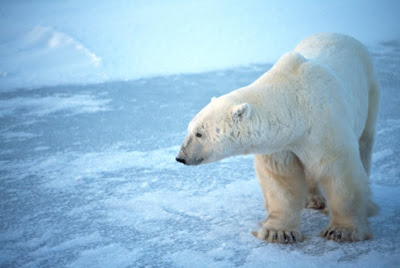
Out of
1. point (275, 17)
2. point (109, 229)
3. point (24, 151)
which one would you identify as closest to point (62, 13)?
point (275, 17)

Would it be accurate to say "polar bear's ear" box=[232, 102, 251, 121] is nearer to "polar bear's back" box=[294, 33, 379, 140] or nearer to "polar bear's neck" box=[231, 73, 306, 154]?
"polar bear's neck" box=[231, 73, 306, 154]

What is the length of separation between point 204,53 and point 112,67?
5.92 feet

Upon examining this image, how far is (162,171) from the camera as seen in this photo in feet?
13.2

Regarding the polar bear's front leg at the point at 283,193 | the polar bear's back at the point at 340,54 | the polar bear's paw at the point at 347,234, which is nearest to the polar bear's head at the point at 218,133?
the polar bear's front leg at the point at 283,193

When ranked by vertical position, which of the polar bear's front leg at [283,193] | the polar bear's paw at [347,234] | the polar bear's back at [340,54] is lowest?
the polar bear's paw at [347,234]

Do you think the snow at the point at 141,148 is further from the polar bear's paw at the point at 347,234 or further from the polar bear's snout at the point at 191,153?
the polar bear's snout at the point at 191,153

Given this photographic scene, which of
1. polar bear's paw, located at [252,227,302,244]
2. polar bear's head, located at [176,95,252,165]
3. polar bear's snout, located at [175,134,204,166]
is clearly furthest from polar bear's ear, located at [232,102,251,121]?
polar bear's paw, located at [252,227,302,244]

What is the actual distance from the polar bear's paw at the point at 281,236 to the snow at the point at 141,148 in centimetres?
4

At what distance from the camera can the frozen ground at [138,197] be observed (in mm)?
2688

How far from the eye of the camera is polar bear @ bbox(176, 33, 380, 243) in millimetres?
2598

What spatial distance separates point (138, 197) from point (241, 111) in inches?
54.2

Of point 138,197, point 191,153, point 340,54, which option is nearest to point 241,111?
point 191,153

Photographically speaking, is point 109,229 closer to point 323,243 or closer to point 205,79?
point 323,243

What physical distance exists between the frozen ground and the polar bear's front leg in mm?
83
